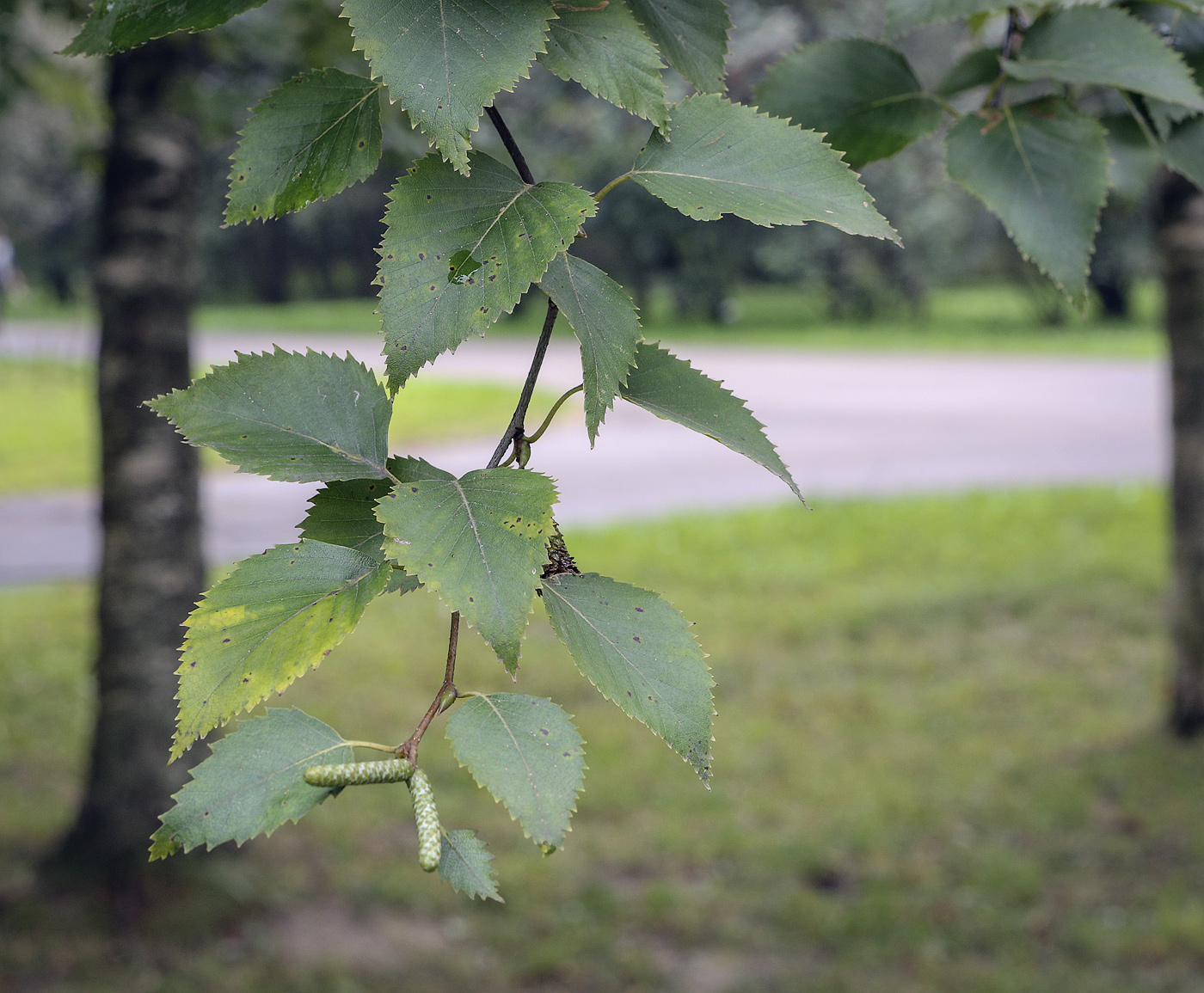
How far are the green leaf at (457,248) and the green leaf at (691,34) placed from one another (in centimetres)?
21

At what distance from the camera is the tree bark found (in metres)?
4.65

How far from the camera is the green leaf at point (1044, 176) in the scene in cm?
95

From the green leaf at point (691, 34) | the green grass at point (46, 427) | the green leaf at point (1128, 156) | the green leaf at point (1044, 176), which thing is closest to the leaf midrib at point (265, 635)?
the green leaf at point (691, 34)

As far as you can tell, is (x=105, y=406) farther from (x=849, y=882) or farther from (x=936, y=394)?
(x=936, y=394)

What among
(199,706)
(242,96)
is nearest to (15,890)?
(242,96)

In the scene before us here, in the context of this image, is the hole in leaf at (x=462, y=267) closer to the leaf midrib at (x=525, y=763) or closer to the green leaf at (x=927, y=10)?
the leaf midrib at (x=525, y=763)

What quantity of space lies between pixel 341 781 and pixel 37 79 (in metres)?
4.88

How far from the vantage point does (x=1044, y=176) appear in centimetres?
97

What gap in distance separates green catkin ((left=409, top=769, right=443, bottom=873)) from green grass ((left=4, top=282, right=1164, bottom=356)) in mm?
8422

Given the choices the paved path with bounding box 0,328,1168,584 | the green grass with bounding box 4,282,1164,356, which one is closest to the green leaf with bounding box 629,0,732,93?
the paved path with bounding box 0,328,1168,584

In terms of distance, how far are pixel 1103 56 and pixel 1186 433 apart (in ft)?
14.4

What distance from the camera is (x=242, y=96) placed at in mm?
4219

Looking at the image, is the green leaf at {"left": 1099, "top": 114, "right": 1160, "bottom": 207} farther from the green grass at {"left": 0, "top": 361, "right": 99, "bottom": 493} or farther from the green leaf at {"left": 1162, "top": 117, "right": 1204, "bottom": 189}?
the green grass at {"left": 0, "top": 361, "right": 99, "bottom": 493}

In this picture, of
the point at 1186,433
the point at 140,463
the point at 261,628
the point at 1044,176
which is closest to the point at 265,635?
the point at 261,628
